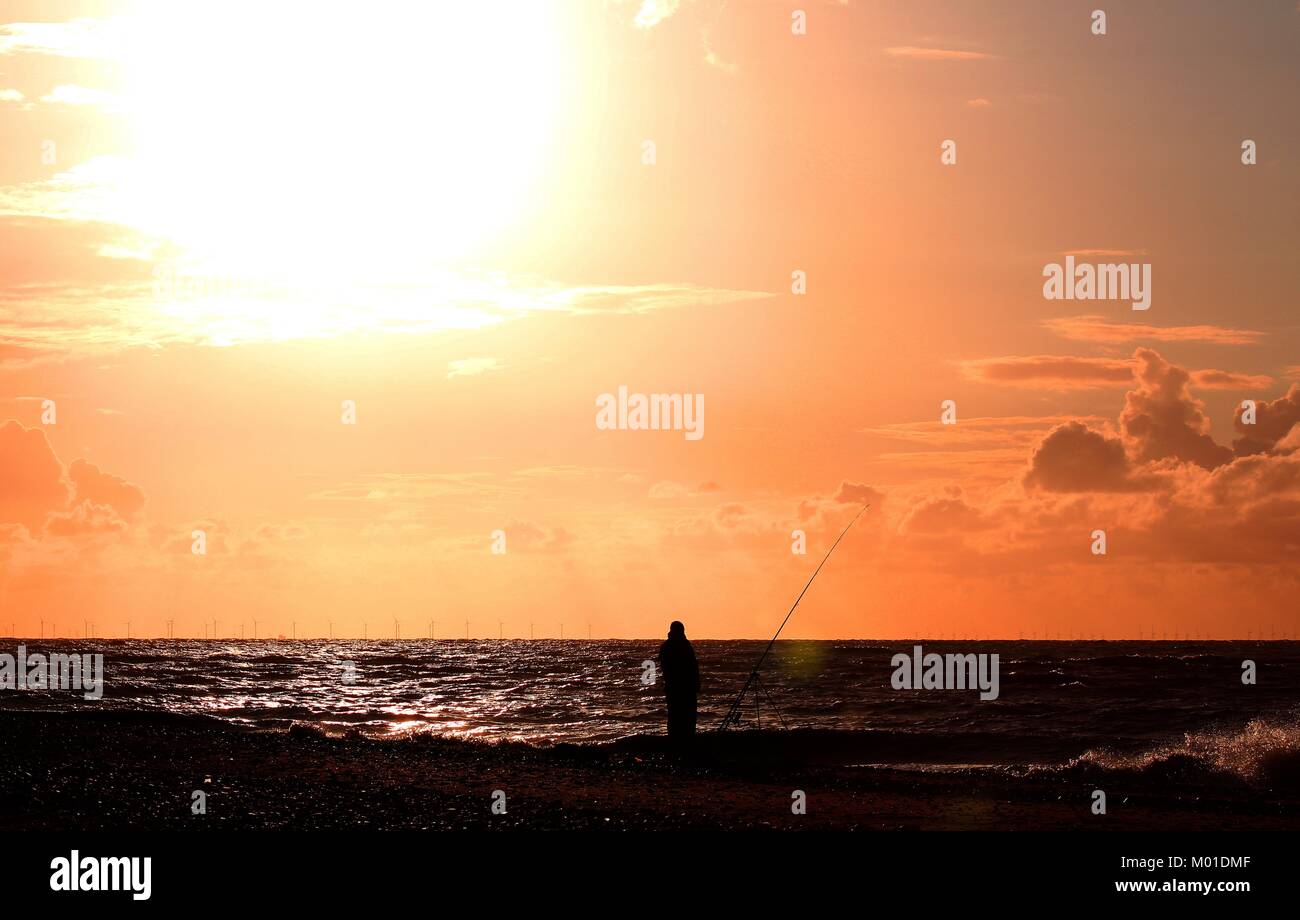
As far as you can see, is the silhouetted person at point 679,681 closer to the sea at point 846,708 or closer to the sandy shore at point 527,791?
the sandy shore at point 527,791

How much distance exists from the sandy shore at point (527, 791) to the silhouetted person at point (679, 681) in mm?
624

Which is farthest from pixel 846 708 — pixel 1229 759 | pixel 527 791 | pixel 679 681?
pixel 527 791

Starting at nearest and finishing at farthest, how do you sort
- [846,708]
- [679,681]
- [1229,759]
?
[679,681], [1229,759], [846,708]

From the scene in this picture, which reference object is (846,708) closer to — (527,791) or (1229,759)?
(1229,759)

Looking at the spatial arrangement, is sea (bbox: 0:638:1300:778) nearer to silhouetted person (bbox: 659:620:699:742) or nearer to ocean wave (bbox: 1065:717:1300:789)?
ocean wave (bbox: 1065:717:1300:789)

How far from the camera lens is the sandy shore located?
40.6ft

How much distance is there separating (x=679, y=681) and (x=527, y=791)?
18.0 ft

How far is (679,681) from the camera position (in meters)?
19.6

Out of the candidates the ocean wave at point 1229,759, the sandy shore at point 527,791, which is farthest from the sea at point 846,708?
the sandy shore at point 527,791

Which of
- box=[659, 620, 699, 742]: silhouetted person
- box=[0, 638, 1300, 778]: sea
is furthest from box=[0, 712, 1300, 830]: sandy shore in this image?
box=[0, 638, 1300, 778]: sea

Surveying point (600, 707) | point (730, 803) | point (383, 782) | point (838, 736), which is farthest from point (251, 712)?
point (730, 803)

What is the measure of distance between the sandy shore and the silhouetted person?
0.62m
